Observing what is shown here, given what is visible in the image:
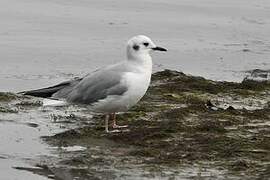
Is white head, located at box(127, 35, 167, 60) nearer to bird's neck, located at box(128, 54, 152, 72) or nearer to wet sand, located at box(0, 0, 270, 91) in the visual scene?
bird's neck, located at box(128, 54, 152, 72)

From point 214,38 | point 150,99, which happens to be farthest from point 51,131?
point 214,38

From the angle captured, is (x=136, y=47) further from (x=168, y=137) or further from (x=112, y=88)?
(x=168, y=137)

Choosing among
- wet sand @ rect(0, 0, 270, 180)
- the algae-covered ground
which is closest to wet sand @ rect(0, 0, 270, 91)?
wet sand @ rect(0, 0, 270, 180)

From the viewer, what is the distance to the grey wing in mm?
8578

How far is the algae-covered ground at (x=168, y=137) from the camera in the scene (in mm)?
7059

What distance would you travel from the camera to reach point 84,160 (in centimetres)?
733

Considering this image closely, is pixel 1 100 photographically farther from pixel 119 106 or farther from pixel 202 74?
pixel 202 74

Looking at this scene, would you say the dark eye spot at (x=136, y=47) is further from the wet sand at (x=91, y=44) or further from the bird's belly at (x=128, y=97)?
the wet sand at (x=91, y=44)

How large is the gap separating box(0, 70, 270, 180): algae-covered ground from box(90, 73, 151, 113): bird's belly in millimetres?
242

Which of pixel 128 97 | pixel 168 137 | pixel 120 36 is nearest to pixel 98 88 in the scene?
pixel 128 97

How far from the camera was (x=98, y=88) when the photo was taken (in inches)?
342

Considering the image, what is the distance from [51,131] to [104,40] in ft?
19.2

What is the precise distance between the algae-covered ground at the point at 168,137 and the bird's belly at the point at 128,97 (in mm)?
242

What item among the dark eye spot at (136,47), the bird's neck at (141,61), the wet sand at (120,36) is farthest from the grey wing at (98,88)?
the wet sand at (120,36)
